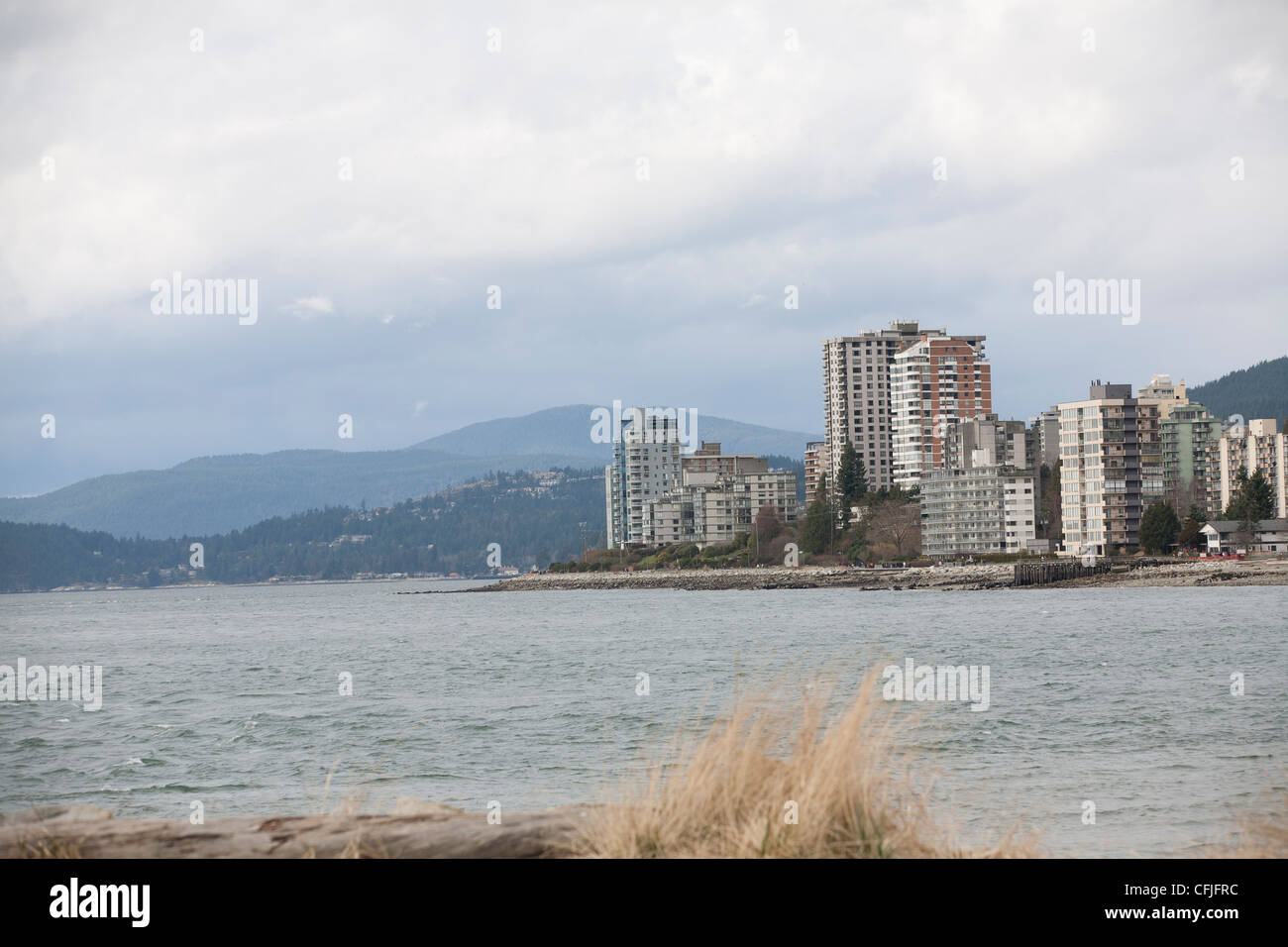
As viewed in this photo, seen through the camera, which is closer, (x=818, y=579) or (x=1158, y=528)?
(x=1158, y=528)

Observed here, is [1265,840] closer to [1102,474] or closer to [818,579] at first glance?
[1102,474]

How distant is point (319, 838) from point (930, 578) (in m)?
131

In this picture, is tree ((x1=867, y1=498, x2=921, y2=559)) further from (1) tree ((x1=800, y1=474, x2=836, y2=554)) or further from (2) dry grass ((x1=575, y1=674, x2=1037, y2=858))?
(2) dry grass ((x1=575, y1=674, x2=1037, y2=858))

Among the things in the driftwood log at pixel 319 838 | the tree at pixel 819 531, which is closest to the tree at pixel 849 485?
the tree at pixel 819 531

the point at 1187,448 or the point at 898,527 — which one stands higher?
the point at 1187,448

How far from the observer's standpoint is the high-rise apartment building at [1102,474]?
141 metres

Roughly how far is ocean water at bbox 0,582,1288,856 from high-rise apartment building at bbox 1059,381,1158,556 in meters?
62.5

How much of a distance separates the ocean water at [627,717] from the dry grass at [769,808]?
48.2 inches

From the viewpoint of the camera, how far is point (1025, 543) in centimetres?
15575

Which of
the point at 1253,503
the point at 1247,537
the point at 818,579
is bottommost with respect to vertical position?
the point at 818,579

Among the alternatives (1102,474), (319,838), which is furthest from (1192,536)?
(319,838)

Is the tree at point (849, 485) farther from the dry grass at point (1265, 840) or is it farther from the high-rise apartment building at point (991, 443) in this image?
the dry grass at point (1265, 840)

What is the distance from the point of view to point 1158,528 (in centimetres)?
13475
